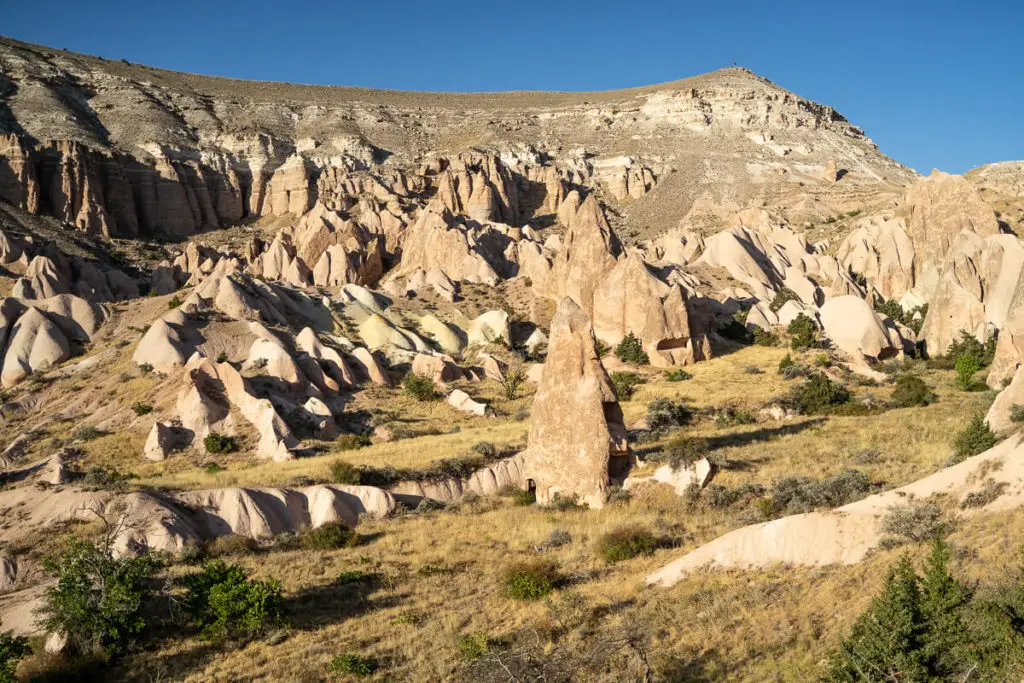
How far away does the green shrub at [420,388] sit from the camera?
117 ft

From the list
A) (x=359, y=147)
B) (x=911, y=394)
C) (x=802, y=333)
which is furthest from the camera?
(x=359, y=147)

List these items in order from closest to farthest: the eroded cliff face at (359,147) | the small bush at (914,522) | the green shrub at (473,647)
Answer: the green shrub at (473,647)
the small bush at (914,522)
the eroded cliff face at (359,147)

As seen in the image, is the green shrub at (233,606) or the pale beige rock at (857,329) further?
the pale beige rock at (857,329)

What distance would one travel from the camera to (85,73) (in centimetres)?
11412

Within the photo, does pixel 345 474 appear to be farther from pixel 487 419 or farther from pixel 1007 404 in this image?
pixel 1007 404

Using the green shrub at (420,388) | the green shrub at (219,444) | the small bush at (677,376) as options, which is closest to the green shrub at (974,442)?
the small bush at (677,376)

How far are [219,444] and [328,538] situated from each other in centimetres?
1191

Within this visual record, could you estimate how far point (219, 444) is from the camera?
91.4ft

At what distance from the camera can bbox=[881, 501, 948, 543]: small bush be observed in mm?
11289

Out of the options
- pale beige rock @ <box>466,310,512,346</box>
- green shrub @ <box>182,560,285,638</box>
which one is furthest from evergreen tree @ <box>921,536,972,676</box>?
pale beige rock @ <box>466,310,512,346</box>

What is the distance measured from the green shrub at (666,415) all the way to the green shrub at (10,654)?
19.8 metres

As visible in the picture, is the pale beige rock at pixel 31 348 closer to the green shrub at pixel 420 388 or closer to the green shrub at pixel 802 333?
the green shrub at pixel 420 388

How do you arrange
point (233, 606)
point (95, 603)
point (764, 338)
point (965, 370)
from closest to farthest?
point (95, 603) < point (233, 606) < point (965, 370) < point (764, 338)

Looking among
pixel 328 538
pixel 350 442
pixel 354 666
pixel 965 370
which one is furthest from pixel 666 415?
pixel 354 666
